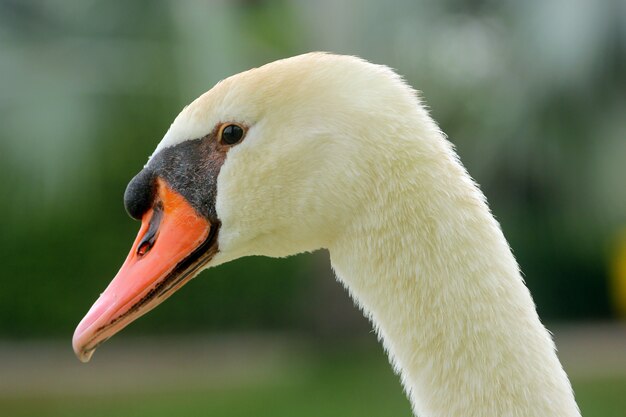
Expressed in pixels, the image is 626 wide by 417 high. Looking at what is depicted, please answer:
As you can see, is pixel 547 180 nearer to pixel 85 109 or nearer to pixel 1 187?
pixel 85 109

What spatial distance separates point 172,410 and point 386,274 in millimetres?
6865

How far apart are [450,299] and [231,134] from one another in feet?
2.00

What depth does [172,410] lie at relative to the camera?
877 cm

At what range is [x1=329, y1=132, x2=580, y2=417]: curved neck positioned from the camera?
2084 mm

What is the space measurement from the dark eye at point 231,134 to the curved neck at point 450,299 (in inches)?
13.1

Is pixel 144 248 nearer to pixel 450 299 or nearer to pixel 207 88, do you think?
pixel 450 299

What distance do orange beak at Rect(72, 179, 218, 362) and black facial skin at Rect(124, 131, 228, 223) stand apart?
0.02 metres

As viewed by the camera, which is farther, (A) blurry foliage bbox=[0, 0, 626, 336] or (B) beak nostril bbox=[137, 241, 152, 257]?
(A) blurry foliage bbox=[0, 0, 626, 336]

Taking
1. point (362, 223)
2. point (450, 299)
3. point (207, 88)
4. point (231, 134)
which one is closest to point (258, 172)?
point (231, 134)

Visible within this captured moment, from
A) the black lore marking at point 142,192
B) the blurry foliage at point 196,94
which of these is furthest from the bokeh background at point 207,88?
the black lore marking at point 142,192

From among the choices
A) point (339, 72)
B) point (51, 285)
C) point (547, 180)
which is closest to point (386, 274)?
point (339, 72)

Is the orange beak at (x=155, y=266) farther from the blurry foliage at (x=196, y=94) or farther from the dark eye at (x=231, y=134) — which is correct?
the blurry foliage at (x=196, y=94)

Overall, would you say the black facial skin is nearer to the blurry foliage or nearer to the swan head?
the swan head

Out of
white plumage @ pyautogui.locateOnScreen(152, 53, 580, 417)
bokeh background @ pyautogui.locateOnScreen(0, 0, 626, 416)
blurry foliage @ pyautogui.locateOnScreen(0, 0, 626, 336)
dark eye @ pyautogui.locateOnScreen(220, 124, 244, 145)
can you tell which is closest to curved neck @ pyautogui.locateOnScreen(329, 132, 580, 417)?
white plumage @ pyautogui.locateOnScreen(152, 53, 580, 417)
